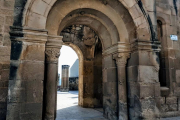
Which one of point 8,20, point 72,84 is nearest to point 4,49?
point 8,20

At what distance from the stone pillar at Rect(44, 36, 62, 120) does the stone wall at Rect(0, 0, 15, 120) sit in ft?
2.50

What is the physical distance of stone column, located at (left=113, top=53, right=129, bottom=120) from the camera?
3.54 meters

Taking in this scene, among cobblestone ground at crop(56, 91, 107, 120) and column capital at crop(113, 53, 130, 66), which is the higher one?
column capital at crop(113, 53, 130, 66)

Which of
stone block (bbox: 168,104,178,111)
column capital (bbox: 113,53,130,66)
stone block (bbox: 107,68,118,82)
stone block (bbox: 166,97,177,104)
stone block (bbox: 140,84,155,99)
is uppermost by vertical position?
column capital (bbox: 113,53,130,66)

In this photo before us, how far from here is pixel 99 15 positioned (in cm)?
399

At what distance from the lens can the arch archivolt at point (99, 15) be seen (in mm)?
2709

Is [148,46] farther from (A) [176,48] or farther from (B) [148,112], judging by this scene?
(A) [176,48]

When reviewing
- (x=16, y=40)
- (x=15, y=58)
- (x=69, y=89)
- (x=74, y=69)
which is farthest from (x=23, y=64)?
(x=74, y=69)

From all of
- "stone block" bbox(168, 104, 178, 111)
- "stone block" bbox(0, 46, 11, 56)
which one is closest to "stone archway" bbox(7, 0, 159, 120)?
"stone block" bbox(0, 46, 11, 56)

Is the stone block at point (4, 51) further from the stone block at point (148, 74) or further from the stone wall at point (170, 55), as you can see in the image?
the stone wall at point (170, 55)

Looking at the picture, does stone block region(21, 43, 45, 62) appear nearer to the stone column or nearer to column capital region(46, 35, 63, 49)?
column capital region(46, 35, 63, 49)

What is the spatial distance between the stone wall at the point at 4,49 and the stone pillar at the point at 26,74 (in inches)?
20.0

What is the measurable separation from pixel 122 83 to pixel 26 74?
222cm

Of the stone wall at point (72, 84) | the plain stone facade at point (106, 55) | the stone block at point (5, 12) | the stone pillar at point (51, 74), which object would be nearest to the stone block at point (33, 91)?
the plain stone facade at point (106, 55)
